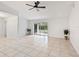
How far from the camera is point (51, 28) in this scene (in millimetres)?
8742

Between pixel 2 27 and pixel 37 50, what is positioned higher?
pixel 2 27

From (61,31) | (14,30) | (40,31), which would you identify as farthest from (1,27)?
(61,31)

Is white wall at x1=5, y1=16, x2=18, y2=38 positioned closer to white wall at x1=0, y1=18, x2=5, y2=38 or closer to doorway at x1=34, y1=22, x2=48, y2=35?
white wall at x1=0, y1=18, x2=5, y2=38

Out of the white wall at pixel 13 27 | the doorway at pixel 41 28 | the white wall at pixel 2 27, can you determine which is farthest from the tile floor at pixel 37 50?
the doorway at pixel 41 28

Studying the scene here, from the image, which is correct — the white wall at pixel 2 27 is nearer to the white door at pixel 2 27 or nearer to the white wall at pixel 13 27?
the white door at pixel 2 27

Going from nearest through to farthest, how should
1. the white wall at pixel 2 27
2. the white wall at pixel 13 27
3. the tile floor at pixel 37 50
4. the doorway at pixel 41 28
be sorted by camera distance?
the tile floor at pixel 37 50, the white wall at pixel 13 27, the white wall at pixel 2 27, the doorway at pixel 41 28

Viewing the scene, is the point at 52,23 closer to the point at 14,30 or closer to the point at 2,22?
the point at 14,30

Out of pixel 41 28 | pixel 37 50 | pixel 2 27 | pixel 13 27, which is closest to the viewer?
pixel 37 50

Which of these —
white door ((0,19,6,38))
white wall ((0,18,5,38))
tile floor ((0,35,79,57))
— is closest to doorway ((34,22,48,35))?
white door ((0,19,6,38))

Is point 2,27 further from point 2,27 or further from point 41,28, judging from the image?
point 41,28

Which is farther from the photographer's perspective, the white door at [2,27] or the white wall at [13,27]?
the white door at [2,27]

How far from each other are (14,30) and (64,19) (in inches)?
205

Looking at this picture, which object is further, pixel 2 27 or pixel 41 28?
pixel 41 28

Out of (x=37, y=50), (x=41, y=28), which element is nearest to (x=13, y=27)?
(x=37, y=50)
